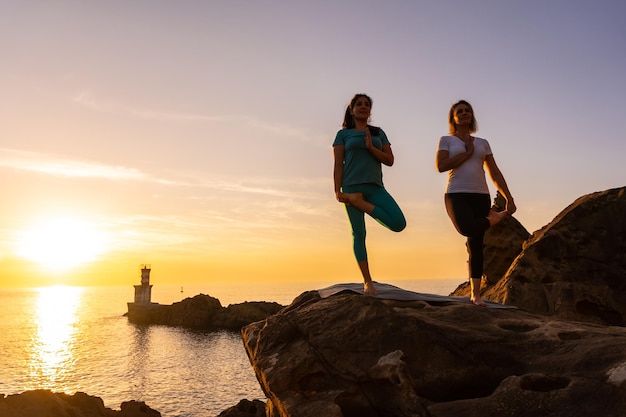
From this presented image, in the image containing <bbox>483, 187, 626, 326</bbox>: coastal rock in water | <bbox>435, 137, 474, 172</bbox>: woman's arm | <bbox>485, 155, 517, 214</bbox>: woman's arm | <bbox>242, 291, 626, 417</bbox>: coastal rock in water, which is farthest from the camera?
<bbox>483, 187, 626, 326</bbox>: coastal rock in water

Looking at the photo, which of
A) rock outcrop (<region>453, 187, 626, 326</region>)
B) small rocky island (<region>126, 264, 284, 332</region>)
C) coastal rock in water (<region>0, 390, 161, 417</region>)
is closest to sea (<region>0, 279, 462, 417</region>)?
small rocky island (<region>126, 264, 284, 332</region>)

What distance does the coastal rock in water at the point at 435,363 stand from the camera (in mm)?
4012

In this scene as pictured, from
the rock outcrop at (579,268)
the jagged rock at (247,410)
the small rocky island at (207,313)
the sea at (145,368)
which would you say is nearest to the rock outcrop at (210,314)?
the small rocky island at (207,313)

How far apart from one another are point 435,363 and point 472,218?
7.50ft

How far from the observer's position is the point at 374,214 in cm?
630

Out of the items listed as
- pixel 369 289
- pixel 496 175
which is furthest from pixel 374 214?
pixel 496 175

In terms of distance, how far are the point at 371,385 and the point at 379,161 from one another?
2996mm

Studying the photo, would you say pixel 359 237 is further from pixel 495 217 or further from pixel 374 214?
pixel 495 217

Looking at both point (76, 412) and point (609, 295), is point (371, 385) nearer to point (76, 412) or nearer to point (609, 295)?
point (609, 295)

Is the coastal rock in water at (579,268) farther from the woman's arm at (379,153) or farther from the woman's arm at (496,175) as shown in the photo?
the woman's arm at (379,153)

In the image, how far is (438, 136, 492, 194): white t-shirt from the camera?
21.3 ft

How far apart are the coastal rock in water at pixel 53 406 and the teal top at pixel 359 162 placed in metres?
16.0

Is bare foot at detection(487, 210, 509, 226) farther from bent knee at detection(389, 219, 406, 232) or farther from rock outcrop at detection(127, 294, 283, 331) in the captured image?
rock outcrop at detection(127, 294, 283, 331)

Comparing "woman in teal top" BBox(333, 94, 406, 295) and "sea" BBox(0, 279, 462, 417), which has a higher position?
"woman in teal top" BBox(333, 94, 406, 295)
